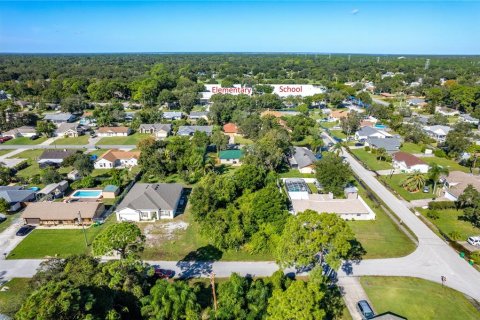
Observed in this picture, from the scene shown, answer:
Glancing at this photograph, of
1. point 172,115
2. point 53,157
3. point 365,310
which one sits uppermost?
point 172,115

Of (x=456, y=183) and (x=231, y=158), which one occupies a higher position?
(x=456, y=183)

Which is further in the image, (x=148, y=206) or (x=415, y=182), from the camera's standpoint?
Answer: (x=415, y=182)

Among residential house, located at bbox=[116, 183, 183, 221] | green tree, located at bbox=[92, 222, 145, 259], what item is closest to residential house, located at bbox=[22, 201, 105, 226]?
residential house, located at bbox=[116, 183, 183, 221]

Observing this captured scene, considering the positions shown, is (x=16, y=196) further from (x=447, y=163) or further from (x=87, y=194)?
(x=447, y=163)

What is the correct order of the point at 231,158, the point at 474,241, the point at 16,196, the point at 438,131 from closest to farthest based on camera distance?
the point at 474,241
the point at 16,196
the point at 231,158
the point at 438,131

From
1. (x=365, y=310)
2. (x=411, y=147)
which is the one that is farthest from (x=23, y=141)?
(x=411, y=147)

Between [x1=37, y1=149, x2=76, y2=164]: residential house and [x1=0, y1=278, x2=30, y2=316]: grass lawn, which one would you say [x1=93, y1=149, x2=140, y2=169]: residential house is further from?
[x1=0, y1=278, x2=30, y2=316]: grass lawn
